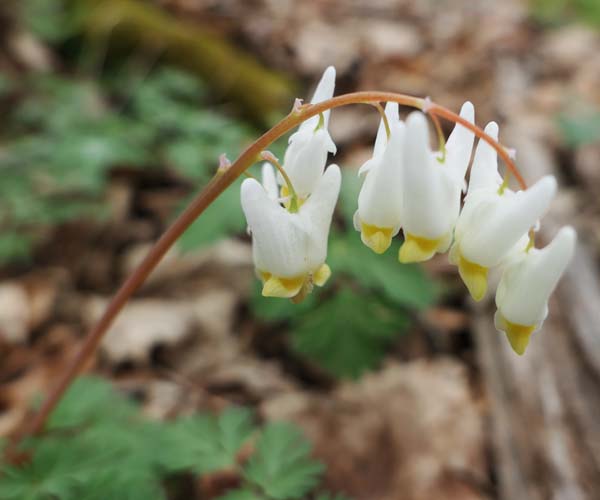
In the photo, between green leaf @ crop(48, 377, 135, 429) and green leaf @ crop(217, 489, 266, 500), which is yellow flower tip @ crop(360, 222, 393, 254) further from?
green leaf @ crop(48, 377, 135, 429)

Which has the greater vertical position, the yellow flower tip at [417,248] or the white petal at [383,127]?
the white petal at [383,127]

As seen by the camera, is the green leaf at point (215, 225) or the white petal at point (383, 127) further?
the green leaf at point (215, 225)

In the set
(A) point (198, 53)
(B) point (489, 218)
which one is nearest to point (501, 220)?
(B) point (489, 218)

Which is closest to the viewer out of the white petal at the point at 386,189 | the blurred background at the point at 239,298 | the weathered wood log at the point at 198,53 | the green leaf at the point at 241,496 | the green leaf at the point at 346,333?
the white petal at the point at 386,189

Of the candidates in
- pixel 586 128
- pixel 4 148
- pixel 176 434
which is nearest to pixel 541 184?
pixel 176 434

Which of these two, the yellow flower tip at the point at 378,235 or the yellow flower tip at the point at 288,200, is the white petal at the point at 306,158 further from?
the yellow flower tip at the point at 378,235

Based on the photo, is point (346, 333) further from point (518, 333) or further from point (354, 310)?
point (518, 333)


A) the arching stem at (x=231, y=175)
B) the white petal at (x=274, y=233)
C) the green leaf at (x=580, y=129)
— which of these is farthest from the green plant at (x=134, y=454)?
the green leaf at (x=580, y=129)
